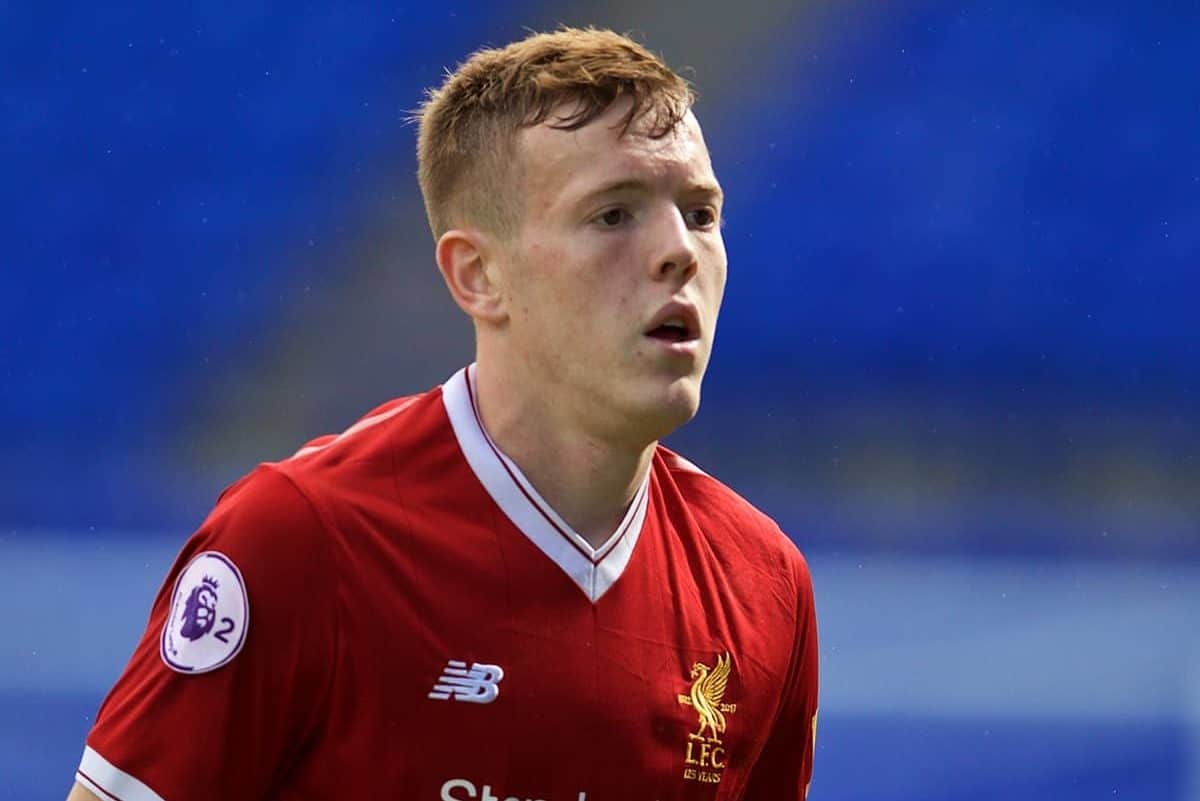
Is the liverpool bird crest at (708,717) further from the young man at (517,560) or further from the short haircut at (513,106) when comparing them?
the short haircut at (513,106)

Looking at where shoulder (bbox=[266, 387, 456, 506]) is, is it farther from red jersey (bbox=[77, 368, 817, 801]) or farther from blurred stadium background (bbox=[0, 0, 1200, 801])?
blurred stadium background (bbox=[0, 0, 1200, 801])

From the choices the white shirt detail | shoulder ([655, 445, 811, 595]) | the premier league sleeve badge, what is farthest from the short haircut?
the white shirt detail

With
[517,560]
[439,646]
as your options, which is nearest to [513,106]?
[517,560]

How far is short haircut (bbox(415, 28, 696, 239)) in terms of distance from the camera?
2.02 metres

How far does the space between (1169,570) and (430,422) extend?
5.30m

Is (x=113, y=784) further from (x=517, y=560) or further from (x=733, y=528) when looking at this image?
(x=733, y=528)

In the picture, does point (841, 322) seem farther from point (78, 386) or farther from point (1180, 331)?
point (78, 386)

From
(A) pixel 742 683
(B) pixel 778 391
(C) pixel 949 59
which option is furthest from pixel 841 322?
(A) pixel 742 683

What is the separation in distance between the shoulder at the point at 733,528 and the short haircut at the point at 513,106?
17.0 inches

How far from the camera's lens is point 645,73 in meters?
2.06

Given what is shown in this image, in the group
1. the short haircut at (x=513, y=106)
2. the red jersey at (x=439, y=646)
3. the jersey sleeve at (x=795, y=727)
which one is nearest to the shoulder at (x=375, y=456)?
the red jersey at (x=439, y=646)

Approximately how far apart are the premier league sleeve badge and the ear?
1.48 feet

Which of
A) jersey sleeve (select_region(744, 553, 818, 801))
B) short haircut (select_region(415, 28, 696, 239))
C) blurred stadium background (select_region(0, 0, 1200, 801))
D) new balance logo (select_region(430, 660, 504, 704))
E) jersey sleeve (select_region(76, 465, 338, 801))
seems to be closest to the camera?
jersey sleeve (select_region(76, 465, 338, 801))

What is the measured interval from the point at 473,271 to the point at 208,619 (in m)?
0.56
